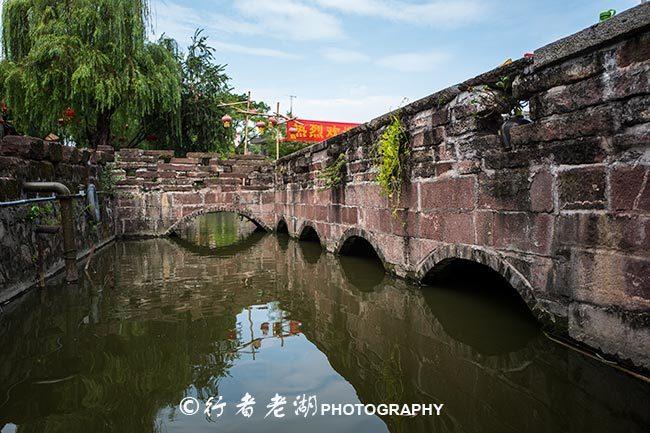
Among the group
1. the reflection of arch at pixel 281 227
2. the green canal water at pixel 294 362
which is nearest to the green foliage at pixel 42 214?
the green canal water at pixel 294 362

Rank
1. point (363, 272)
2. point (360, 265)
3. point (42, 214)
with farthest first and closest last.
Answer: point (360, 265) → point (363, 272) → point (42, 214)

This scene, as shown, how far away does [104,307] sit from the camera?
12.7 feet

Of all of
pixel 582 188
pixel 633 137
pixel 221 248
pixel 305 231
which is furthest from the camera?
pixel 305 231

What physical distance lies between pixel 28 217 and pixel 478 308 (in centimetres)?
466

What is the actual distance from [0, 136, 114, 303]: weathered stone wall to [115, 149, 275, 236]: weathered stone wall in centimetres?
315

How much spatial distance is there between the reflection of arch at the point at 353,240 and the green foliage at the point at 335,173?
0.77 m

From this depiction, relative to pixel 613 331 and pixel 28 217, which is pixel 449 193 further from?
pixel 28 217

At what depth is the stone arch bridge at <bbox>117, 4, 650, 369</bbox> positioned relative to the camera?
2.27 metres

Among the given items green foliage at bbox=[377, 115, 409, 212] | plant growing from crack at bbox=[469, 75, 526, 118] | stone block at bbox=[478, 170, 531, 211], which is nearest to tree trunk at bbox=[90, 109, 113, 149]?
green foliage at bbox=[377, 115, 409, 212]

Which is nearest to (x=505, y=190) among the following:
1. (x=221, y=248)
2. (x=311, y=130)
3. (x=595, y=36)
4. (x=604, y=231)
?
(x=604, y=231)

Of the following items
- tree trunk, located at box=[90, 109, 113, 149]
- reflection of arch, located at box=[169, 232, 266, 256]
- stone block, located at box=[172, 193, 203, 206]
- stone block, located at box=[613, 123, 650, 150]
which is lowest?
reflection of arch, located at box=[169, 232, 266, 256]

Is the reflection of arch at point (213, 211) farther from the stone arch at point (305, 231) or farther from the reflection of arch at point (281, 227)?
the stone arch at point (305, 231)

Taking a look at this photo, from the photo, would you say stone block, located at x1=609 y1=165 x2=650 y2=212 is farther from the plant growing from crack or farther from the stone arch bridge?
the plant growing from crack

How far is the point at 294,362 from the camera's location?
273cm
